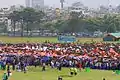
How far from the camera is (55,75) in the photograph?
120 ft

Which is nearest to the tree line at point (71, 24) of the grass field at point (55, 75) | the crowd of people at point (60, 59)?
the crowd of people at point (60, 59)

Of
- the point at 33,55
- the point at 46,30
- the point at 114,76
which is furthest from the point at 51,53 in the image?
the point at 46,30

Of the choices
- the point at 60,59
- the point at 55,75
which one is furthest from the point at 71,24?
the point at 55,75

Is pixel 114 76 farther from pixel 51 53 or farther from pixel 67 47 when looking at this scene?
pixel 67 47

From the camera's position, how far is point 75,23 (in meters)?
114

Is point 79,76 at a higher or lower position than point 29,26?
higher

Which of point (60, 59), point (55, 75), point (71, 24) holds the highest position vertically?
point (60, 59)

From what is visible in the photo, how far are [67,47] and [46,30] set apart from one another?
7493 centimetres

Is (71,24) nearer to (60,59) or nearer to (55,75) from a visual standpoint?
(60,59)

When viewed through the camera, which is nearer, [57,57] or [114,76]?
[114,76]

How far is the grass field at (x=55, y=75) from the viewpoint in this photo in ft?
115

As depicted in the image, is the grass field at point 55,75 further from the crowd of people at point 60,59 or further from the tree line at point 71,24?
the tree line at point 71,24

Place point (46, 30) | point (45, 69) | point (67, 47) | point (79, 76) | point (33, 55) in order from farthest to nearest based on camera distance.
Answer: point (46, 30)
point (67, 47)
point (33, 55)
point (45, 69)
point (79, 76)

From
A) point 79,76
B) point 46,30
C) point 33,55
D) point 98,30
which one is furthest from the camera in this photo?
point 46,30
